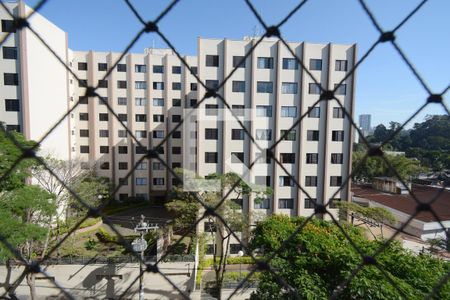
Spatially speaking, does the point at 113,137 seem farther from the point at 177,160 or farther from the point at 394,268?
the point at 394,268

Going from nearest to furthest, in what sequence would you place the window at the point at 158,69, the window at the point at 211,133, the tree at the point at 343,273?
the tree at the point at 343,273 < the window at the point at 211,133 < the window at the point at 158,69

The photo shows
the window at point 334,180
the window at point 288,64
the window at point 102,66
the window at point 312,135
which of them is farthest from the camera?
the window at point 102,66

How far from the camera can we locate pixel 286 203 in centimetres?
726

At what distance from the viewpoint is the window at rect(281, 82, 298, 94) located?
23.4ft

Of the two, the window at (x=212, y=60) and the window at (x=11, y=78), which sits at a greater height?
the window at (x=212, y=60)

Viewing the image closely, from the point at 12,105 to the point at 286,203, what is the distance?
7542 millimetres

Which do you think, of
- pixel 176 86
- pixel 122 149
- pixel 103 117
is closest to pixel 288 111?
pixel 176 86

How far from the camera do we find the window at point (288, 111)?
23.3ft

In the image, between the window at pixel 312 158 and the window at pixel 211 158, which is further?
the window at pixel 312 158

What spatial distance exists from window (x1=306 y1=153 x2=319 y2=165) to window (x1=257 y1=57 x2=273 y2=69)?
8.68 feet

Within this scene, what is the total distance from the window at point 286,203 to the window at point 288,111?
2.32 m

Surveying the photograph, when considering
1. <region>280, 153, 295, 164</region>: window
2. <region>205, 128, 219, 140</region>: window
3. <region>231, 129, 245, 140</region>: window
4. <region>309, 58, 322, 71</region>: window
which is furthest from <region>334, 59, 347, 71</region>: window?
<region>205, 128, 219, 140</region>: window

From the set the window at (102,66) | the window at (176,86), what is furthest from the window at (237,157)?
the window at (102,66)

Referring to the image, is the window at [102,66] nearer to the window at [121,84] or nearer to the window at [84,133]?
the window at [121,84]
